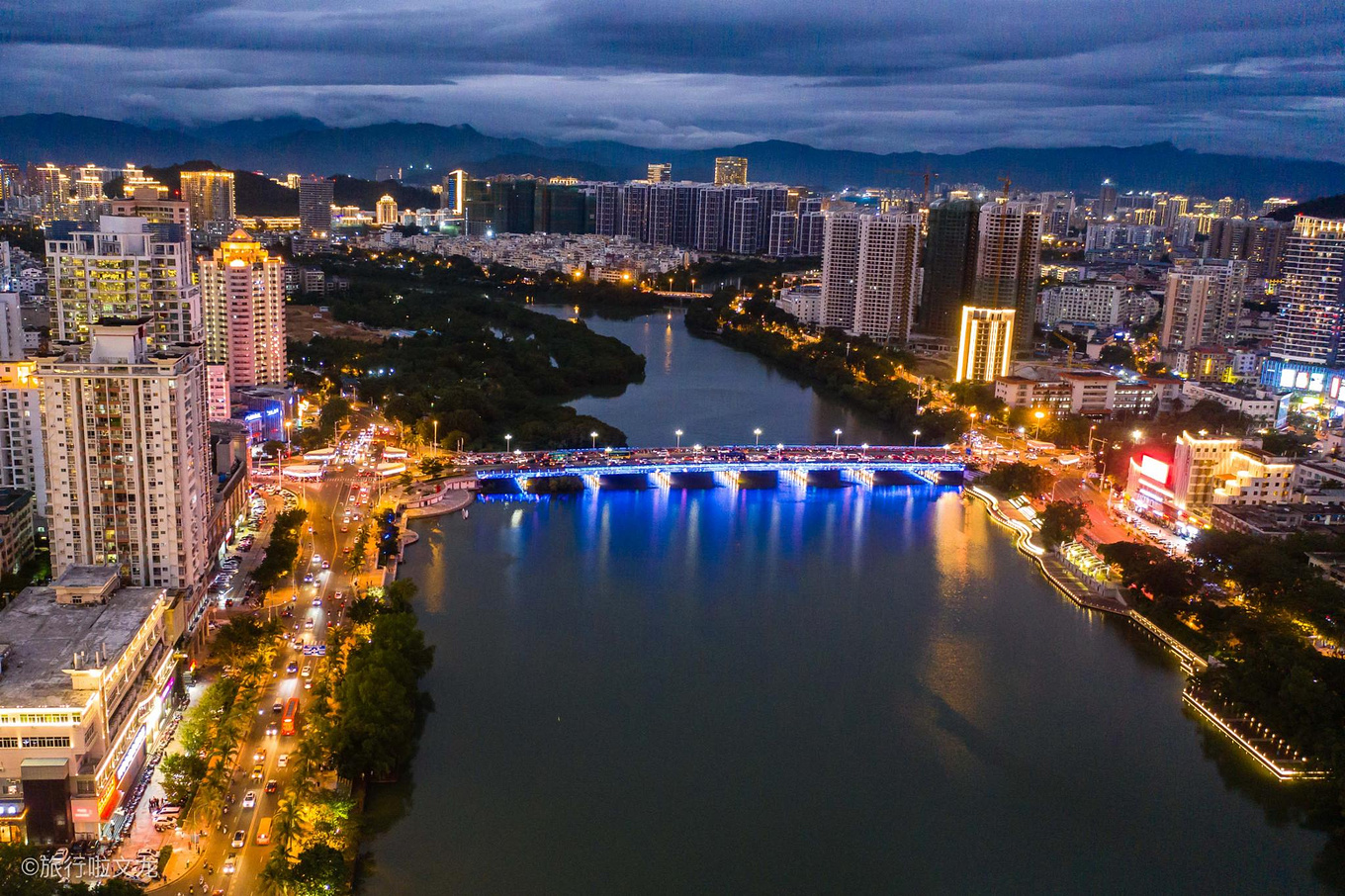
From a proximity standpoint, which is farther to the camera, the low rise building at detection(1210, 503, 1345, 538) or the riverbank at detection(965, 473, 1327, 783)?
the low rise building at detection(1210, 503, 1345, 538)

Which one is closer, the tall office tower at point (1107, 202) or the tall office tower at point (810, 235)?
the tall office tower at point (810, 235)

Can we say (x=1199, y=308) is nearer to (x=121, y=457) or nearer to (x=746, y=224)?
(x=121, y=457)

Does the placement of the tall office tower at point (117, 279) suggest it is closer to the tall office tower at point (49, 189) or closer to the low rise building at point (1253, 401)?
the low rise building at point (1253, 401)

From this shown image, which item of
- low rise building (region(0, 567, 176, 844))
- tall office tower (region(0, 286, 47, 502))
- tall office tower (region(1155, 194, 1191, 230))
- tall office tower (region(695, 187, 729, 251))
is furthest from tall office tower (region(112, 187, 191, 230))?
tall office tower (region(1155, 194, 1191, 230))

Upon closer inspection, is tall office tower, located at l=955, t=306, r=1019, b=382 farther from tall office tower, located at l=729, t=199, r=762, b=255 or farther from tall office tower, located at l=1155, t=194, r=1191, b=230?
tall office tower, located at l=1155, t=194, r=1191, b=230

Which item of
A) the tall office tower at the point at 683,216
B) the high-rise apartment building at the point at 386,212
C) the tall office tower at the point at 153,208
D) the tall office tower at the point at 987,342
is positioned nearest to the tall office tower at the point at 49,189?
the high-rise apartment building at the point at 386,212

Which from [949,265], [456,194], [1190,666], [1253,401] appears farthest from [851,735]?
[456,194]
